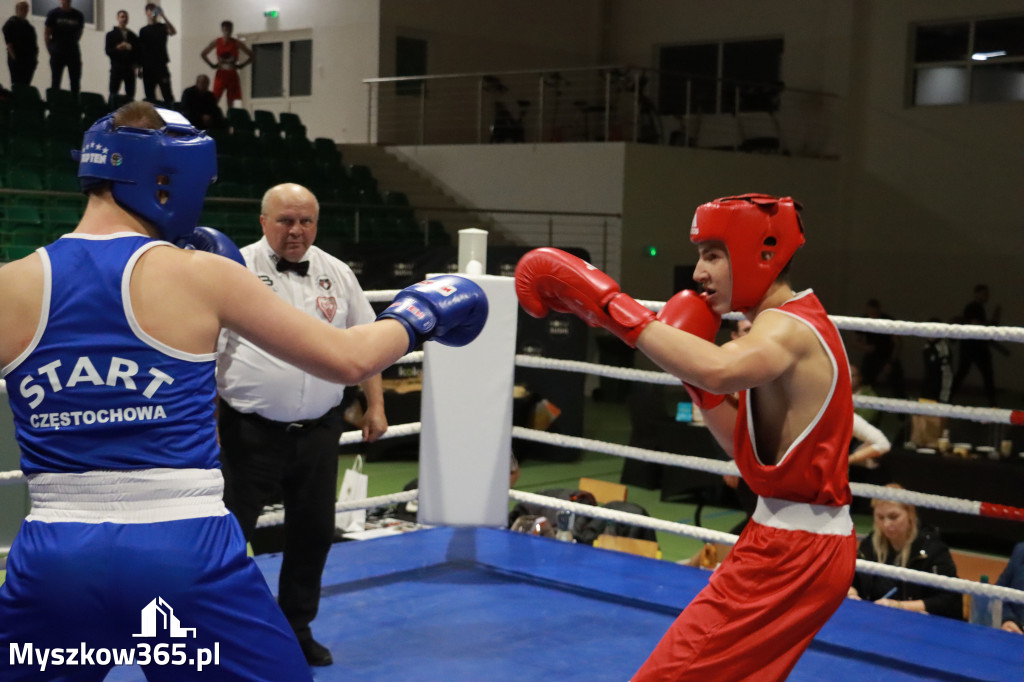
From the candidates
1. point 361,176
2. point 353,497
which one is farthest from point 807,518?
point 361,176

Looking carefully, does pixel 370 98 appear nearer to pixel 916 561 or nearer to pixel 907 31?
pixel 907 31

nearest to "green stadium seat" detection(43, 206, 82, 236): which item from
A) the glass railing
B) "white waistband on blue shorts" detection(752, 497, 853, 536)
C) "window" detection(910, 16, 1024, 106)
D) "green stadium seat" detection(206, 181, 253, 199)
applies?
"green stadium seat" detection(206, 181, 253, 199)

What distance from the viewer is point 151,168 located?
1.59m

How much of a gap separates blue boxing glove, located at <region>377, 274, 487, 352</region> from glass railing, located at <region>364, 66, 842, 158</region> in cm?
1138

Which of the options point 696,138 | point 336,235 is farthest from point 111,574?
point 696,138

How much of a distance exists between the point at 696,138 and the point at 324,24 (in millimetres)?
5082

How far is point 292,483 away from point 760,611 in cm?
147

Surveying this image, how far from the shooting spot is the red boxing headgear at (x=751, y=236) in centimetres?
203

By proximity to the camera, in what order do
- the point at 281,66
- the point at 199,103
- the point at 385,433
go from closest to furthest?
the point at 385,433
the point at 199,103
the point at 281,66

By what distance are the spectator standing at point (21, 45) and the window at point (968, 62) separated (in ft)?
31.8

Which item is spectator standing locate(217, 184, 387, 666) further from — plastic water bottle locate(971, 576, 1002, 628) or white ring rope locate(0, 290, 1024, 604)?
plastic water bottle locate(971, 576, 1002, 628)

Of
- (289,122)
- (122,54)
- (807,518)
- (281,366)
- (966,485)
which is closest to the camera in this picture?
(807,518)

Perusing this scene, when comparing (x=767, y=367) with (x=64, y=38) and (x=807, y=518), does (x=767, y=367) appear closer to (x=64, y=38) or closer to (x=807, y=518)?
(x=807, y=518)

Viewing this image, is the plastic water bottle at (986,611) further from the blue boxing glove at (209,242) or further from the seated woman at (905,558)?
the blue boxing glove at (209,242)
